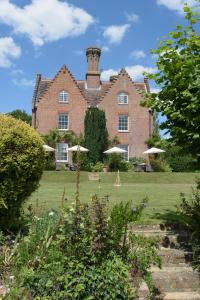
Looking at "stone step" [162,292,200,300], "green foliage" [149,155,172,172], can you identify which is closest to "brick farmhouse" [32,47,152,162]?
"green foliage" [149,155,172,172]

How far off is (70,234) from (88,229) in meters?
0.25

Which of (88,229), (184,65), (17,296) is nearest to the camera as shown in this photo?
(17,296)

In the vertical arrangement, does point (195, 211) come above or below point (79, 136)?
below

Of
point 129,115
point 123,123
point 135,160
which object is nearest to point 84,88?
point 129,115

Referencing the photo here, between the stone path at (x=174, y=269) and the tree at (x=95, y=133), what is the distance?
3299cm

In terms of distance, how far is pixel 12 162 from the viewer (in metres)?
6.61

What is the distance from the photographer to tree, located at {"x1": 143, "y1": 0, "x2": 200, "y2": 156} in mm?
7047

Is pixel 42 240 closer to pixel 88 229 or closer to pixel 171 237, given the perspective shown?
pixel 88 229

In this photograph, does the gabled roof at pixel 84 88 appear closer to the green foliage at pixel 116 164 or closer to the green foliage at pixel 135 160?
the green foliage at pixel 135 160

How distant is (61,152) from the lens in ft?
139

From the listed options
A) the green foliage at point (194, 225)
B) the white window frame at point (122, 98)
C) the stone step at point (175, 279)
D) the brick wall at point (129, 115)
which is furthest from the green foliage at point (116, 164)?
the stone step at point (175, 279)

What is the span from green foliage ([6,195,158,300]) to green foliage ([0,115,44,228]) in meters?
1.01

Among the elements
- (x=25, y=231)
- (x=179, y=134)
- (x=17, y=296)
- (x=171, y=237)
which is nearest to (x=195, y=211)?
(x=171, y=237)

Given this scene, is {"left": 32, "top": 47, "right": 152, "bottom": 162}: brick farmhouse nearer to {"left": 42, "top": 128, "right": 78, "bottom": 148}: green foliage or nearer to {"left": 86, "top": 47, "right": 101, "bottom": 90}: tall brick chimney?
{"left": 42, "top": 128, "right": 78, "bottom": 148}: green foliage
